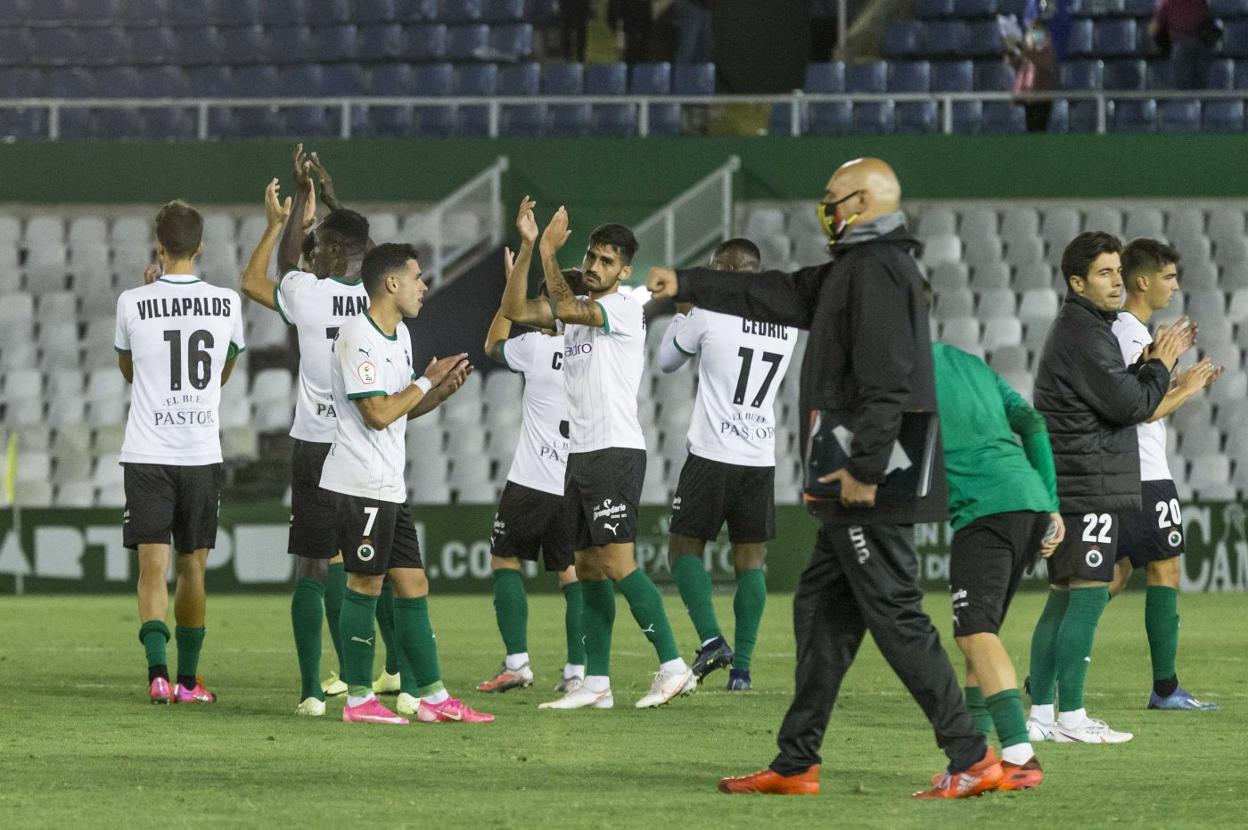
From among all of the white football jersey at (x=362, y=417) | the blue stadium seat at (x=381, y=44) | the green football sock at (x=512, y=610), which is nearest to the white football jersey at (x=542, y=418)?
the green football sock at (x=512, y=610)

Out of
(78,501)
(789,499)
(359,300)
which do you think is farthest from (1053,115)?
(359,300)

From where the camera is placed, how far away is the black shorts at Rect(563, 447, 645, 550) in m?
8.81

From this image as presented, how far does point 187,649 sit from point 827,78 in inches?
588

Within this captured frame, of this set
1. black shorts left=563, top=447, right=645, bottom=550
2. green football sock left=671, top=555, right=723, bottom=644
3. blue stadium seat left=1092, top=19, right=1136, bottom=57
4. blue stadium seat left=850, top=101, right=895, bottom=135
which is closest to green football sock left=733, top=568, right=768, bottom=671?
green football sock left=671, top=555, right=723, bottom=644

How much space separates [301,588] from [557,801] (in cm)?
302

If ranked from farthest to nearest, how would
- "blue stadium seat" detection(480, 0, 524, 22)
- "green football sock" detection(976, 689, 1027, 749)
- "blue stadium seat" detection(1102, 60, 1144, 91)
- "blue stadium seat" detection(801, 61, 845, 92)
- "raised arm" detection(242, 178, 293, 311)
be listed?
"blue stadium seat" detection(480, 0, 524, 22)
"blue stadium seat" detection(801, 61, 845, 92)
"blue stadium seat" detection(1102, 60, 1144, 91)
"raised arm" detection(242, 178, 293, 311)
"green football sock" detection(976, 689, 1027, 749)

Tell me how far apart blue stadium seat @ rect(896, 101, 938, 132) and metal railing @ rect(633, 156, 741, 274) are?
1.98m

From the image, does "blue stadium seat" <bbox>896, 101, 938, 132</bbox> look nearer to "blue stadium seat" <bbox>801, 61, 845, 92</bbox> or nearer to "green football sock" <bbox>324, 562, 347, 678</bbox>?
"blue stadium seat" <bbox>801, 61, 845, 92</bbox>

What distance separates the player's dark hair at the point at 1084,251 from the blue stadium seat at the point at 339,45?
17.0 m

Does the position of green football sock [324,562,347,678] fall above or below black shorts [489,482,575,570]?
below

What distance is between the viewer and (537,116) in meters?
22.4

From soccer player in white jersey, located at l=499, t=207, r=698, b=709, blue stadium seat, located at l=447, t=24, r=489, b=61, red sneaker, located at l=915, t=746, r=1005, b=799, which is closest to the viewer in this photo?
red sneaker, located at l=915, t=746, r=1005, b=799

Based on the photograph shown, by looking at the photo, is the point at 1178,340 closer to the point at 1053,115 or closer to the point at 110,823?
the point at 110,823

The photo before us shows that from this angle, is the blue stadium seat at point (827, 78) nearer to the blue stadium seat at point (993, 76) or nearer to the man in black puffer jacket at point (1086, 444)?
the blue stadium seat at point (993, 76)
